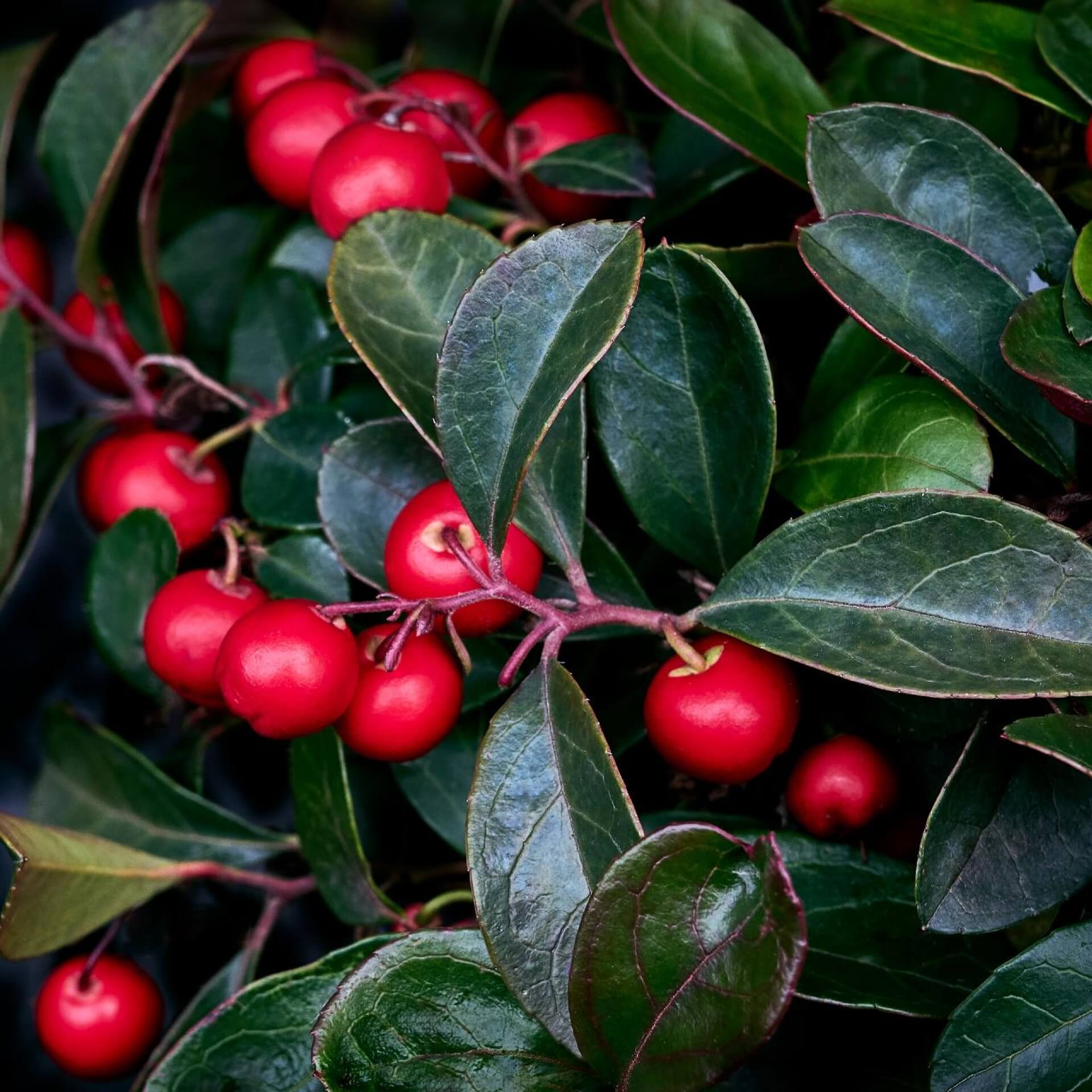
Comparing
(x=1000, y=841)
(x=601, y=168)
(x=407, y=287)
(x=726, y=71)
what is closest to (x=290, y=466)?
(x=407, y=287)

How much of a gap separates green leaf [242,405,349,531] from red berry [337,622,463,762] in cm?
17

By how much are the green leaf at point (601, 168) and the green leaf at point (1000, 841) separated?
1.43 ft

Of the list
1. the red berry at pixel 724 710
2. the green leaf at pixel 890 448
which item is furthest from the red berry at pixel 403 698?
the green leaf at pixel 890 448

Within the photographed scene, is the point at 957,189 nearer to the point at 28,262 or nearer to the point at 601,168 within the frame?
the point at 601,168

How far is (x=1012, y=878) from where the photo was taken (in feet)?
2.17

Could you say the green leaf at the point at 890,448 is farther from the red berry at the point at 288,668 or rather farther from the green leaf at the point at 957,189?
the red berry at the point at 288,668

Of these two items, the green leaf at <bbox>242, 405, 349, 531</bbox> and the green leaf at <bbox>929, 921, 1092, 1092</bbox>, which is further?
the green leaf at <bbox>242, 405, 349, 531</bbox>

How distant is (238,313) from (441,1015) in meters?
0.60

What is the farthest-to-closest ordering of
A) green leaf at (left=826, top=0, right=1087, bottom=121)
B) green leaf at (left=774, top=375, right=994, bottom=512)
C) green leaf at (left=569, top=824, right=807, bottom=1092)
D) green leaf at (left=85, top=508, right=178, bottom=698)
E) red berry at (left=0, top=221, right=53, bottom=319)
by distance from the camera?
red berry at (left=0, top=221, right=53, bottom=319) → green leaf at (left=85, top=508, right=178, bottom=698) → green leaf at (left=826, top=0, right=1087, bottom=121) → green leaf at (left=774, top=375, right=994, bottom=512) → green leaf at (left=569, top=824, right=807, bottom=1092)

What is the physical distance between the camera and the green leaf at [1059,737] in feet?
1.86

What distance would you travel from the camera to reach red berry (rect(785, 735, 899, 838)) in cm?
74

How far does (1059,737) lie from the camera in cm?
58

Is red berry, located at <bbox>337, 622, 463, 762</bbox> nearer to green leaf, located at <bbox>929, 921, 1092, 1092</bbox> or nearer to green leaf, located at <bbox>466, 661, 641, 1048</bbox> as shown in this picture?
green leaf, located at <bbox>466, 661, 641, 1048</bbox>

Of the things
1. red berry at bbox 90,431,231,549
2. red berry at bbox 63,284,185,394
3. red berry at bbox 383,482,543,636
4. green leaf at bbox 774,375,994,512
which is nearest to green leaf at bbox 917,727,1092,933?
green leaf at bbox 774,375,994,512
